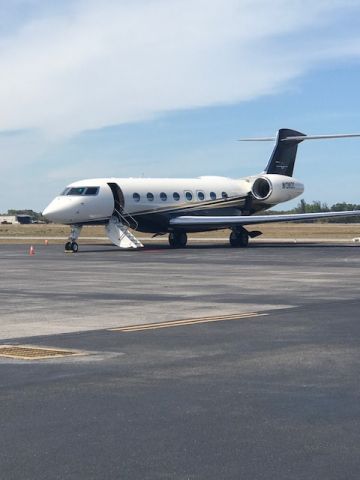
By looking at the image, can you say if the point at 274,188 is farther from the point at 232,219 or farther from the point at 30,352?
the point at 30,352

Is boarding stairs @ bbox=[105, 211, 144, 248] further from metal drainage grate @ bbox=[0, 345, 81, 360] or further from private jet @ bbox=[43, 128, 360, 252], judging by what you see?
metal drainage grate @ bbox=[0, 345, 81, 360]

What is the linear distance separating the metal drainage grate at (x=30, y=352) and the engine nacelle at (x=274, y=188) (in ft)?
130

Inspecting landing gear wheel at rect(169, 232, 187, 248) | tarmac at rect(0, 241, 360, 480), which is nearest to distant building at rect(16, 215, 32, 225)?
landing gear wheel at rect(169, 232, 187, 248)

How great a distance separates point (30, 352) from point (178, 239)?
3769 centimetres

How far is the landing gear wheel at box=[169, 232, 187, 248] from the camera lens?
49219 mm

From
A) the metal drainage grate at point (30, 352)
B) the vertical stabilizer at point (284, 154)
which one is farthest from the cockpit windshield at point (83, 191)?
the metal drainage grate at point (30, 352)

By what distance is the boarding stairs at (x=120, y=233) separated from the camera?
147ft

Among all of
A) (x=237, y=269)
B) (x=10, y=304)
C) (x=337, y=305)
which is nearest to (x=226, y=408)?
(x=337, y=305)

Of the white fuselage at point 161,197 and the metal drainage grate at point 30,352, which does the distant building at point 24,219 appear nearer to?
the white fuselage at point 161,197

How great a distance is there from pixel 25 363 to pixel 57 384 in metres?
1.52

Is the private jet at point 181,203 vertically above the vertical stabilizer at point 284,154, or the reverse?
the vertical stabilizer at point 284,154

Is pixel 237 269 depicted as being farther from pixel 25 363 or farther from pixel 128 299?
pixel 25 363

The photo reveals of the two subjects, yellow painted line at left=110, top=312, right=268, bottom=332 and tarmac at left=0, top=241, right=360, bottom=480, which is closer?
tarmac at left=0, top=241, right=360, bottom=480

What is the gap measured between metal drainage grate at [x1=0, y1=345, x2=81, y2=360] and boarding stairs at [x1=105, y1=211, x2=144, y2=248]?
106 feet
